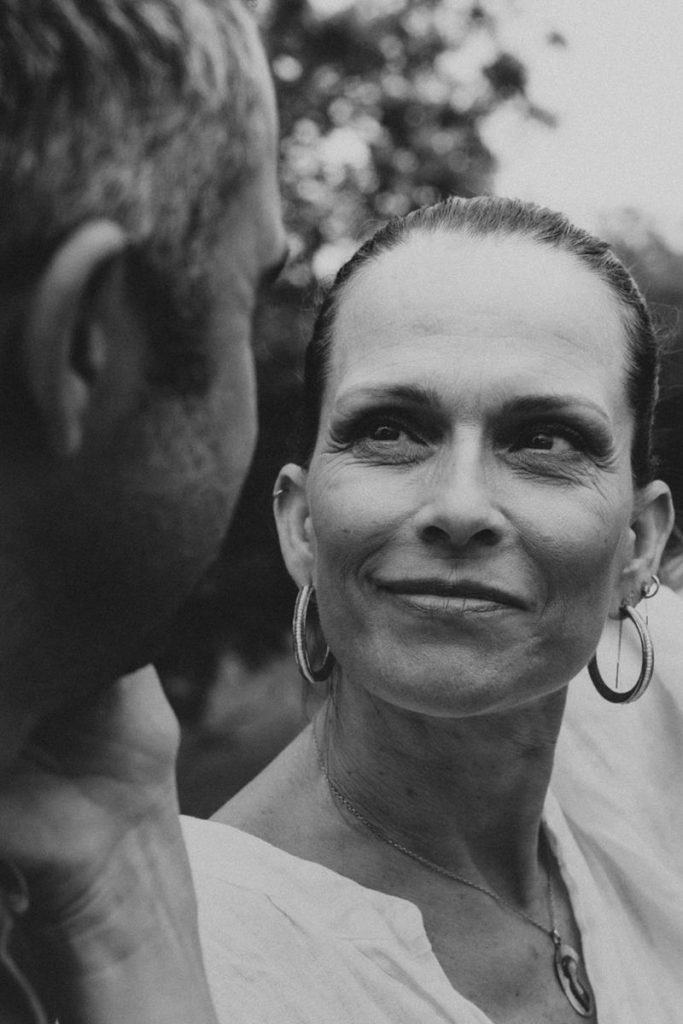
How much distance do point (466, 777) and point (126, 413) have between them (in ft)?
5.58

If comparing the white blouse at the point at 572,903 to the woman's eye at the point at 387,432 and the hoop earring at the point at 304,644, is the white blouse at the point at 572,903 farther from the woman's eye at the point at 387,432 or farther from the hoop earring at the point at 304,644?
the woman's eye at the point at 387,432

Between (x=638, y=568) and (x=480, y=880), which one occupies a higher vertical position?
(x=638, y=568)

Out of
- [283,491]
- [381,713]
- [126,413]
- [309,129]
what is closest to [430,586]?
[381,713]

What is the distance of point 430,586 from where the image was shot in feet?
7.45

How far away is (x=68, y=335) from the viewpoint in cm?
90

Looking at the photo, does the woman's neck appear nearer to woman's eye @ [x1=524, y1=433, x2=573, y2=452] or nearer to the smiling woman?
the smiling woman

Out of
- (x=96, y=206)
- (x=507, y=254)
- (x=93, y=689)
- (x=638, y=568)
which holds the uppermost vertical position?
(x=96, y=206)

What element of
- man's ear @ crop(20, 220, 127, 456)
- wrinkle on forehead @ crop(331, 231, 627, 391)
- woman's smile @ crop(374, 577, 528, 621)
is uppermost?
Answer: man's ear @ crop(20, 220, 127, 456)

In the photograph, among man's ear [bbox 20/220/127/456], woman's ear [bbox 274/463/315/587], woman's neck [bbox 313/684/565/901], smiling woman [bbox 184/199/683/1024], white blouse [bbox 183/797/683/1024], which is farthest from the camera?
woman's ear [bbox 274/463/315/587]

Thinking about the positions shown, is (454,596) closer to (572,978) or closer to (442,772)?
(442,772)

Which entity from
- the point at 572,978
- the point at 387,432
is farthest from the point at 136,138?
the point at 572,978

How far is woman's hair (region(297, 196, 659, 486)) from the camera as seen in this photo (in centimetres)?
258

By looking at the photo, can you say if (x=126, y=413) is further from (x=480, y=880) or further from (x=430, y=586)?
(x=480, y=880)

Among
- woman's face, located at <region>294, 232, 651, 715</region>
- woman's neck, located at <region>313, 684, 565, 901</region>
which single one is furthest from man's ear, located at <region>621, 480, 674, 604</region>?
woman's neck, located at <region>313, 684, 565, 901</region>
